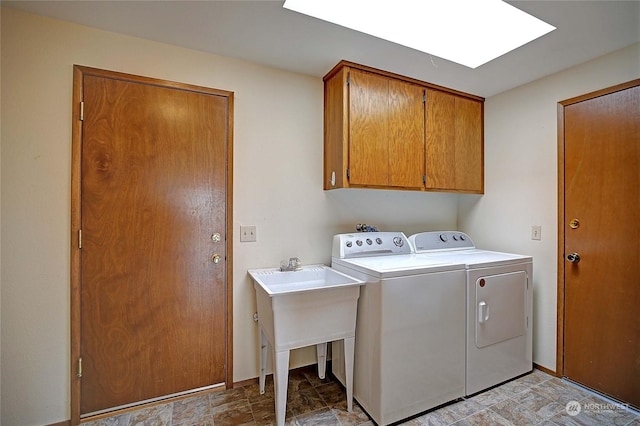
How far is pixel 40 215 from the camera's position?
1.57m

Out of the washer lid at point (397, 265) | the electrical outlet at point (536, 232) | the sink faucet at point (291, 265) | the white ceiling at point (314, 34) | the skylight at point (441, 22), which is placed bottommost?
the sink faucet at point (291, 265)

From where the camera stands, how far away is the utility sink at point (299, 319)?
161 cm

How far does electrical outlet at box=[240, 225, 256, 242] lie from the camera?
205 cm

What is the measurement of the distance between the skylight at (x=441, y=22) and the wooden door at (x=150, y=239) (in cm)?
92

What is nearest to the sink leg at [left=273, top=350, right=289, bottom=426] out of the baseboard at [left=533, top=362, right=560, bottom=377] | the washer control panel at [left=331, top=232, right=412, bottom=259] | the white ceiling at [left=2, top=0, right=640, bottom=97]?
the washer control panel at [left=331, top=232, right=412, bottom=259]

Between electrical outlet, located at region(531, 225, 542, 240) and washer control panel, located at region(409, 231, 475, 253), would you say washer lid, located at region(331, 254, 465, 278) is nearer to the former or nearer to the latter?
washer control panel, located at region(409, 231, 475, 253)

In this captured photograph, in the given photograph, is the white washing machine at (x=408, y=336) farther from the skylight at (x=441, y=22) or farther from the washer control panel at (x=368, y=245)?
the skylight at (x=441, y=22)

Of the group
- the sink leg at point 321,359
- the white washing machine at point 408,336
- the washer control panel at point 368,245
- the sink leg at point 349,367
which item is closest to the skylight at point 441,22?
the washer control panel at point 368,245

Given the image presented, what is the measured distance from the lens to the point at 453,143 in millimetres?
2516

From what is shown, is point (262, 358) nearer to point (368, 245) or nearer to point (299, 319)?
point (299, 319)

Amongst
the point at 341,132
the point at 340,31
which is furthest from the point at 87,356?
the point at 340,31

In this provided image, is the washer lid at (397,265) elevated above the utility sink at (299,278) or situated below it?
above

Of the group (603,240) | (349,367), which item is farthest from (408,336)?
(603,240)

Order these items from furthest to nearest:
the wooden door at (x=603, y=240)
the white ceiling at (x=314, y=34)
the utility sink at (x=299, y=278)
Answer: the utility sink at (x=299, y=278)
the wooden door at (x=603, y=240)
the white ceiling at (x=314, y=34)
